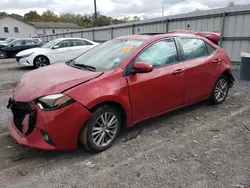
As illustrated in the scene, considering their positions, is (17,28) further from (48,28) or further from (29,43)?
(29,43)

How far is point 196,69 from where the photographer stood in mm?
4090

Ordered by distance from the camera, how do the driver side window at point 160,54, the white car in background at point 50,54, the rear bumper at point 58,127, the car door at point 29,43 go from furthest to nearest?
the car door at point 29,43
the white car in background at point 50,54
the driver side window at point 160,54
the rear bumper at point 58,127

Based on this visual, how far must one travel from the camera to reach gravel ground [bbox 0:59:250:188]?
8.36 feet

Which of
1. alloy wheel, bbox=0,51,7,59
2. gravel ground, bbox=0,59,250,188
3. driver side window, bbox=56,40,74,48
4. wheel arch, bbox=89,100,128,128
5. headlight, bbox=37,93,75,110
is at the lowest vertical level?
gravel ground, bbox=0,59,250,188

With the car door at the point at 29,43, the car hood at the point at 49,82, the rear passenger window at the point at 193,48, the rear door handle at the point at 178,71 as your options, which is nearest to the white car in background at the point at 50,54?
the car door at the point at 29,43

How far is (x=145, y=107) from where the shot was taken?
11.4 feet

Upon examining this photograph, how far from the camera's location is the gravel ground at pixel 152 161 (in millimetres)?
2547

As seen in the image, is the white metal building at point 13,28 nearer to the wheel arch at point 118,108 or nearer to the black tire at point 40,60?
the black tire at point 40,60

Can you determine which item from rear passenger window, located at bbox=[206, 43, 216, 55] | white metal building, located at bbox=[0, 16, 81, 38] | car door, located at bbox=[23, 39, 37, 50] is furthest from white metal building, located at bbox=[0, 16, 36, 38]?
rear passenger window, located at bbox=[206, 43, 216, 55]

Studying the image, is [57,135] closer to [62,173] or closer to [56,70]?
[62,173]

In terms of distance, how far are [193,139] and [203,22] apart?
7.30 meters

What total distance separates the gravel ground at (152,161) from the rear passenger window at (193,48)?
1.25 metres

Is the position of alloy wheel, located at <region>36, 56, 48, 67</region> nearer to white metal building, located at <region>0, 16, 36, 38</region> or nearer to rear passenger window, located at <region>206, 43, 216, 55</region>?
rear passenger window, located at <region>206, 43, 216, 55</region>

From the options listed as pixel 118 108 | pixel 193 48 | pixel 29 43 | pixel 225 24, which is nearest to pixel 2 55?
pixel 29 43
